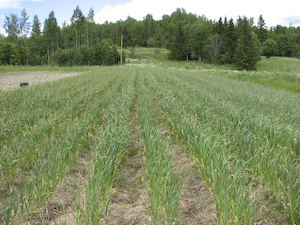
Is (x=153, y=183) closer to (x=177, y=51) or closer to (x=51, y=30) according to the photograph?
(x=51, y=30)

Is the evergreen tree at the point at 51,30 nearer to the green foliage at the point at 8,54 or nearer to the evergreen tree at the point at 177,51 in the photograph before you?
the green foliage at the point at 8,54

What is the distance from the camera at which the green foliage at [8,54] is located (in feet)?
162

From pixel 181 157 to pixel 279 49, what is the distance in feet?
282

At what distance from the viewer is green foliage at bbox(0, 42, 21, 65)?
162ft

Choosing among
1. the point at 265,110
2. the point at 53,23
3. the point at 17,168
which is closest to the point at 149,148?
the point at 17,168

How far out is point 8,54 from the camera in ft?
165

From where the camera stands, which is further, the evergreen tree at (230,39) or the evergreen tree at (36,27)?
the evergreen tree at (36,27)

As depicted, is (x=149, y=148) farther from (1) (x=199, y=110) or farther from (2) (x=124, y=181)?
(1) (x=199, y=110)

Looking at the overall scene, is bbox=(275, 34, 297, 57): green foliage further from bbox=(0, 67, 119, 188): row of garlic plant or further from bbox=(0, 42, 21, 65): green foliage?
bbox=(0, 67, 119, 188): row of garlic plant

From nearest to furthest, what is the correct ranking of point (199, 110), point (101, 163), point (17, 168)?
point (101, 163) → point (17, 168) → point (199, 110)

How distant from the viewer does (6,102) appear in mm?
6203

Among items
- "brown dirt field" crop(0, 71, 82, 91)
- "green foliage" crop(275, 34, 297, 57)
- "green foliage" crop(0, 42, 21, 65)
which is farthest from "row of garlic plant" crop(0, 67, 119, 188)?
"green foliage" crop(275, 34, 297, 57)

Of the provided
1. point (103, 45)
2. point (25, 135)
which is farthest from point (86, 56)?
point (25, 135)

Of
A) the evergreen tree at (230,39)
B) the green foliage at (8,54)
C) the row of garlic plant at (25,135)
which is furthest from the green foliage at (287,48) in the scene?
the row of garlic plant at (25,135)
